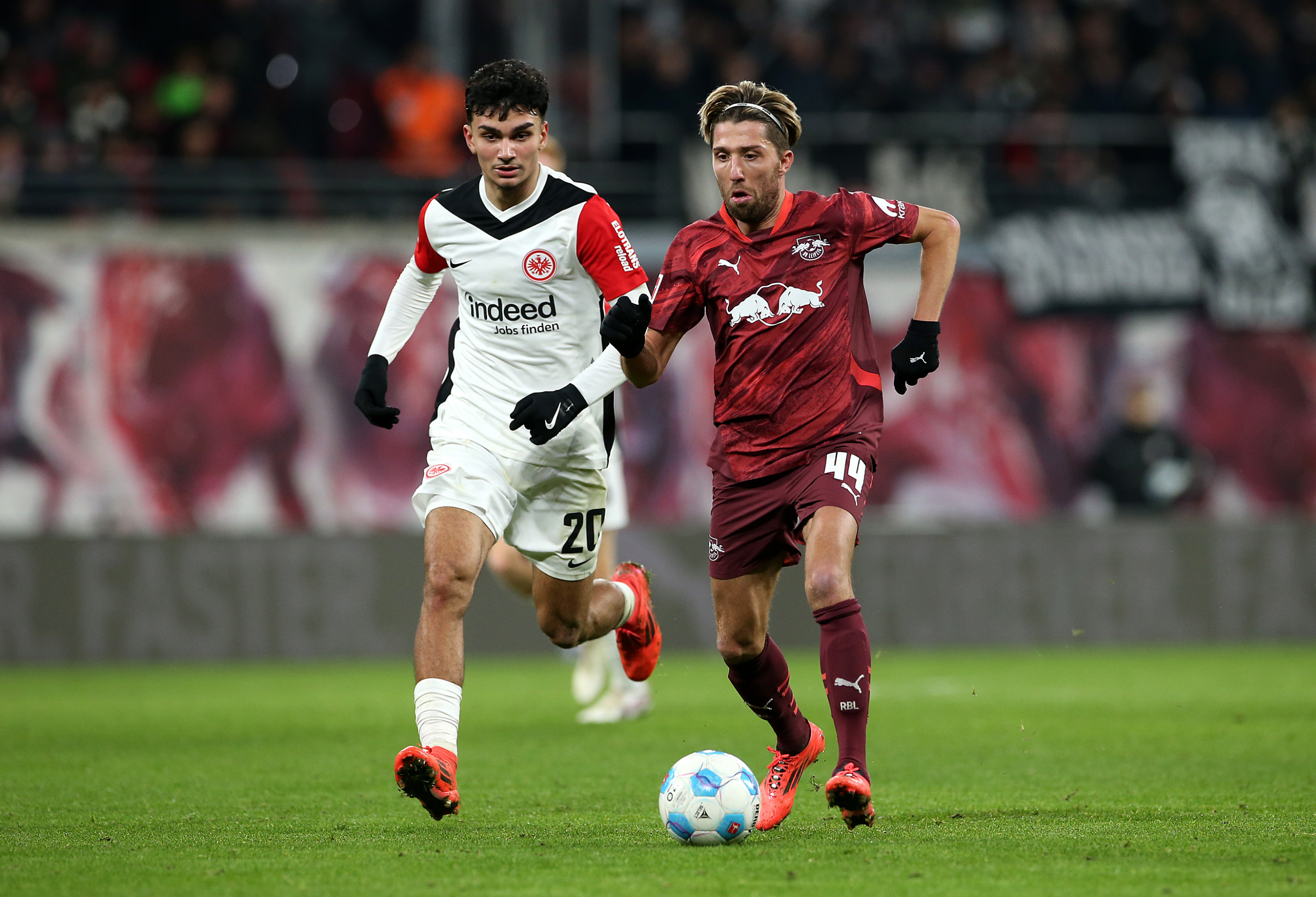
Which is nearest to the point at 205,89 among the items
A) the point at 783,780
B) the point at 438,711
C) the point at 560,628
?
the point at 560,628

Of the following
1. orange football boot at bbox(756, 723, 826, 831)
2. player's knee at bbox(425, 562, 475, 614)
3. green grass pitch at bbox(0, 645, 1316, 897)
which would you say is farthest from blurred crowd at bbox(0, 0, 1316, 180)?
orange football boot at bbox(756, 723, 826, 831)

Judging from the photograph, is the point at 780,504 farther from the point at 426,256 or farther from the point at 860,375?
the point at 426,256

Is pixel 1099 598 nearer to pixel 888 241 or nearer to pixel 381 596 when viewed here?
pixel 381 596

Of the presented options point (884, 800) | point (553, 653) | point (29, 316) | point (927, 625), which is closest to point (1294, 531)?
point (927, 625)

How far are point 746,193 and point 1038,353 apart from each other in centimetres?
1289

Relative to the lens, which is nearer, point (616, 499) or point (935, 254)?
point (935, 254)

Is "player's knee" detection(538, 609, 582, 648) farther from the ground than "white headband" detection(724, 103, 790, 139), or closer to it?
closer to it

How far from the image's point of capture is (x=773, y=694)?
6.00 metres

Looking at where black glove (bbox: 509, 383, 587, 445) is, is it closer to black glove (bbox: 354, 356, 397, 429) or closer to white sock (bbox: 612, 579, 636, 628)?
black glove (bbox: 354, 356, 397, 429)

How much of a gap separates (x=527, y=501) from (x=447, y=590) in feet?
2.80

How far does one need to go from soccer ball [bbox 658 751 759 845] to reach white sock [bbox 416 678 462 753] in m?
0.83

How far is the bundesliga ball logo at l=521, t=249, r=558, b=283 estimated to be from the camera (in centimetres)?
638

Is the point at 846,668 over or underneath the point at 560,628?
over

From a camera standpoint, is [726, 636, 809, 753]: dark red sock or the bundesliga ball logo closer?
[726, 636, 809, 753]: dark red sock
